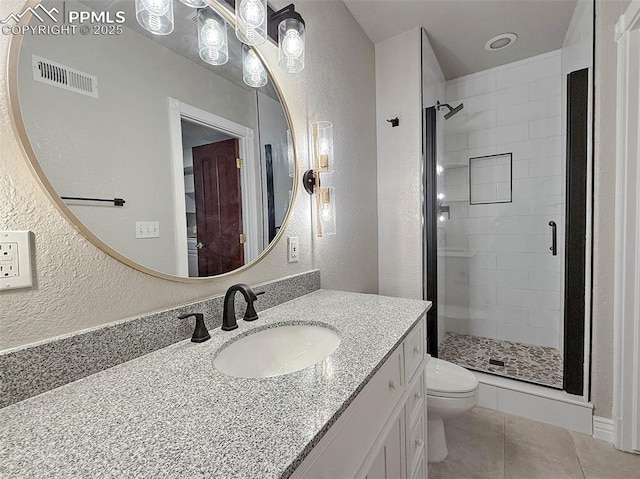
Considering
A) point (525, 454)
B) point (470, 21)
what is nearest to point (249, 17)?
point (470, 21)

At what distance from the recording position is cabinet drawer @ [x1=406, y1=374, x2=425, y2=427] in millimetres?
1000

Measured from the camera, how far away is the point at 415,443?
1080mm

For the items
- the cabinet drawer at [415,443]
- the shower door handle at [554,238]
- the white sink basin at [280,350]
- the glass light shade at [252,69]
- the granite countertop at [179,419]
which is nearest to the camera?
the granite countertop at [179,419]

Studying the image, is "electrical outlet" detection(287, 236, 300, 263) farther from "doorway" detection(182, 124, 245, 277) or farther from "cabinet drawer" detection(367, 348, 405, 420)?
"cabinet drawer" detection(367, 348, 405, 420)

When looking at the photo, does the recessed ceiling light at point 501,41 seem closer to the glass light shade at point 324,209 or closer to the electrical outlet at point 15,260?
the glass light shade at point 324,209

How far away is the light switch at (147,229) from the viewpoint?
790 mm

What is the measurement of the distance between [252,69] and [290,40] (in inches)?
7.8

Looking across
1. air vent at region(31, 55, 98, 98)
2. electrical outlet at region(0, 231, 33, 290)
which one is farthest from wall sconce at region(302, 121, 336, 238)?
electrical outlet at region(0, 231, 33, 290)

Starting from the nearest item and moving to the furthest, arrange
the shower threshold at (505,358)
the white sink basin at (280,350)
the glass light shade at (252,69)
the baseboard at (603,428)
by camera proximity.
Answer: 1. the white sink basin at (280,350)
2. the glass light shade at (252,69)
3. the baseboard at (603,428)
4. the shower threshold at (505,358)

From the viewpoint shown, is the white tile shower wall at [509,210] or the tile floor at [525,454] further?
the white tile shower wall at [509,210]

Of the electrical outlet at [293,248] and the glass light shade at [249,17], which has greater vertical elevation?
the glass light shade at [249,17]

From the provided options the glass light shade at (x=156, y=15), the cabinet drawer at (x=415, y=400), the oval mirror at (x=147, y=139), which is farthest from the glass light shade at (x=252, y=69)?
the cabinet drawer at (x=415, y=400)

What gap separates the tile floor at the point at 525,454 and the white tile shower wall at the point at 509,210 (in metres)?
0.92

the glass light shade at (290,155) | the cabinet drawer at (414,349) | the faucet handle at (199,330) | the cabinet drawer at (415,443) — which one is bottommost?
the cabinet drawer at (415,443)
